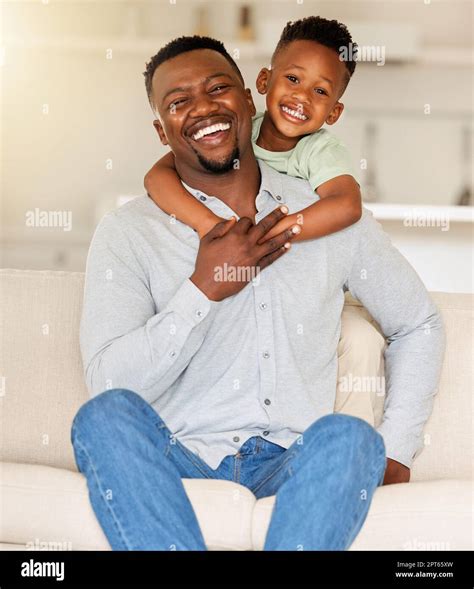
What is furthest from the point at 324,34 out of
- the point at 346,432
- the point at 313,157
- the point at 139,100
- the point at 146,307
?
the point at 139,100

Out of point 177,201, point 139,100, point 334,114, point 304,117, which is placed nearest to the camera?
point 177,201

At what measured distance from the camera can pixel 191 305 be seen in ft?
5.35

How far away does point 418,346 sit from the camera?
6.19 feet

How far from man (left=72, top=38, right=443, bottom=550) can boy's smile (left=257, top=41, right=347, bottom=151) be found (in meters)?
0.11

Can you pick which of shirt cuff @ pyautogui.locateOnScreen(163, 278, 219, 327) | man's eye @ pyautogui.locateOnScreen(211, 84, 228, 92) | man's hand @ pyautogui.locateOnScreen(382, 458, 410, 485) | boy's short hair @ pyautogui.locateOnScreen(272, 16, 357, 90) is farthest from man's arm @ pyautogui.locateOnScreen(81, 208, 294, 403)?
boy's short hair @ pyautogui.locateOnScreen(272, 16, 357, 90)

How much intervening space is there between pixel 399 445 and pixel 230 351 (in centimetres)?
37

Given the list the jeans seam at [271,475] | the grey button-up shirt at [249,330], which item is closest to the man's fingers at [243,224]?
the grey button-up shirt at [249,330]

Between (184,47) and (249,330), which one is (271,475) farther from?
(184,47)

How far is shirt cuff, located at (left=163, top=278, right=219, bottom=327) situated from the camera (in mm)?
1626

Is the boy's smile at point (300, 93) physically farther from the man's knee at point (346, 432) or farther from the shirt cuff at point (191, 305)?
the man's knee at point (346, 432)

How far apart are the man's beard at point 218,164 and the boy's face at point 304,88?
221mm

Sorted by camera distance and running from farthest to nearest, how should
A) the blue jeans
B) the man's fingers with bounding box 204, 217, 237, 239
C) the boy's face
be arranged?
1. the boy's face
2. the man's fingers with bounding box 204, 217, 237, 239
3. the blue jeans

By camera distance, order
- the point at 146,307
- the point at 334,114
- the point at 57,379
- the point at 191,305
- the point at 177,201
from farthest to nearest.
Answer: the point at 334,114 → the point at 57,379 → the point at 177,201 → the point at 146,307 → the point at 191,305

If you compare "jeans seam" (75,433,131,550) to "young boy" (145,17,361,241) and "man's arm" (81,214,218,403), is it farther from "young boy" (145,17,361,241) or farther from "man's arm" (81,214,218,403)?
"young boy" (145,17,361,241)
